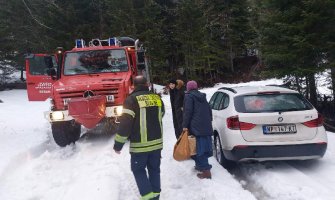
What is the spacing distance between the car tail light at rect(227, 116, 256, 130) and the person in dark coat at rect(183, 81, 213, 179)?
1.51ft

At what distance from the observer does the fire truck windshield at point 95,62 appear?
10.9 metres

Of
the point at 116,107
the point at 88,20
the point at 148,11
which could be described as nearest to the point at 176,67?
the point at 148,11

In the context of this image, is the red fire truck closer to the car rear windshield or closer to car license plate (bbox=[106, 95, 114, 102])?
car license plate (bbox=[106, 95, 114, 102])

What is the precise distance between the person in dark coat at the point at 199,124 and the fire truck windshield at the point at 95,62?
456cm

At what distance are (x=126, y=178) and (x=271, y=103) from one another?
3066 mm

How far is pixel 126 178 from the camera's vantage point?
6863mm

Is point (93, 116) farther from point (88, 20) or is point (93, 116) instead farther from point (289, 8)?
point (88, 20)

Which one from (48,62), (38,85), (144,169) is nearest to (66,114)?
(48,62)

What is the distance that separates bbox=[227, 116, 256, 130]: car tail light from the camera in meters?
6.85

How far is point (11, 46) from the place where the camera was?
34.7 metres

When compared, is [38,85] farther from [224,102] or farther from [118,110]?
[224,102]

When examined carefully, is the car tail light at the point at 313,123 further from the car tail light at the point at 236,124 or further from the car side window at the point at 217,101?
the car side window at the point at 217,101

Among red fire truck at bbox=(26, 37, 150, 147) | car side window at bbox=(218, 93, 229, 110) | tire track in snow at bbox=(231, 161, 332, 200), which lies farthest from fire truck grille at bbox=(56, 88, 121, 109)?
tire track in snow at bbox=(231, 161, 332, 200)

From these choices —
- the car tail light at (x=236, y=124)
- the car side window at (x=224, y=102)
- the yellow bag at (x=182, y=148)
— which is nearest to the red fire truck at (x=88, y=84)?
the car side window at (x=224, y=102)
